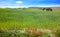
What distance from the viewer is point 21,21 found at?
77.9 inches

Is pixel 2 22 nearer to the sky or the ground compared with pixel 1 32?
nearer to the sky

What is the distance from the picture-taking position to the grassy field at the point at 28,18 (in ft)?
6.43

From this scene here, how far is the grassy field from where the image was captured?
196 centimetres

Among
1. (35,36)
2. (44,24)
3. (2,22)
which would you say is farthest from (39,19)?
(2,22)

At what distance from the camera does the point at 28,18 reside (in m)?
2.00

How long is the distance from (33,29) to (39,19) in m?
0.17

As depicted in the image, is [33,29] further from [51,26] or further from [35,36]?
[51,26]

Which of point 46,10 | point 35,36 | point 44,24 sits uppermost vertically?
point 46,10

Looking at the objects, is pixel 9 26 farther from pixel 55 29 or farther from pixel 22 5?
pixel 55 29

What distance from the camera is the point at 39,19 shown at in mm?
2016

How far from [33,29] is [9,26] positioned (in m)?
0.34

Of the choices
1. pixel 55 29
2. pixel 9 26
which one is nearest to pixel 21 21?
pixel 9 26

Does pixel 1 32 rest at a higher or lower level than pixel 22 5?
lower

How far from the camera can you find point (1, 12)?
6.57 ft
